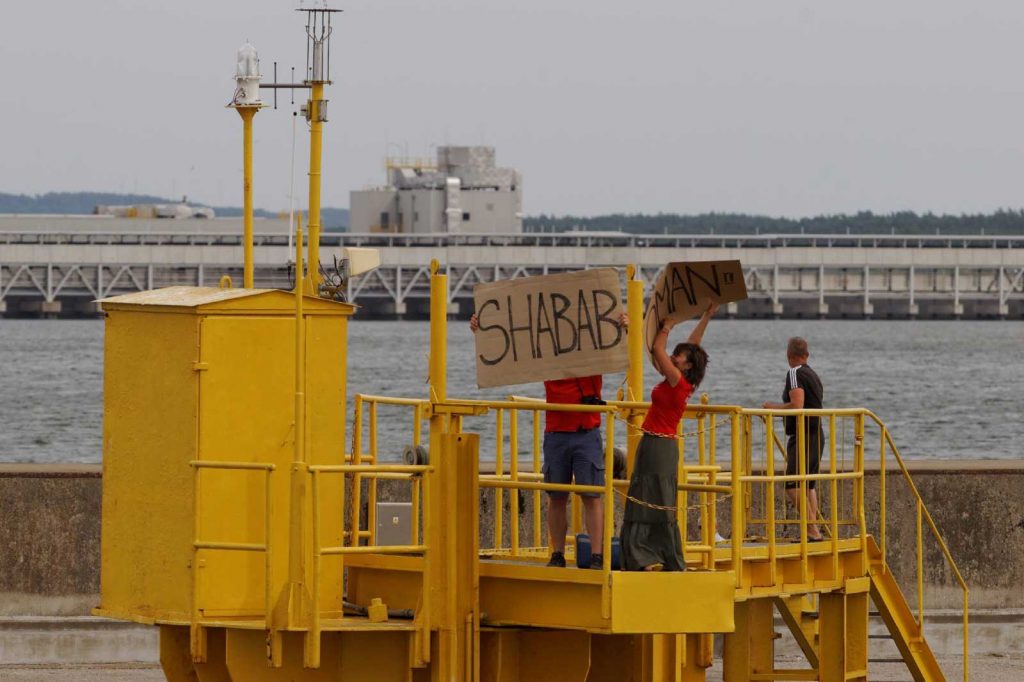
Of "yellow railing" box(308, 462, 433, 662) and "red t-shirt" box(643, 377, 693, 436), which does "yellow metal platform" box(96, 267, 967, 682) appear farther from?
"red t-shirt" box(643, 377, 693, 436)

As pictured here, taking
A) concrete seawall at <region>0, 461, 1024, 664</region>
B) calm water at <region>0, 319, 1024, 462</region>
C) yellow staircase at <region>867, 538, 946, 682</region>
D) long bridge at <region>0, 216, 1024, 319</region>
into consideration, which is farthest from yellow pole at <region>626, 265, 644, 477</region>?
long bridge at <region>0, 216, 1024, 319</region>

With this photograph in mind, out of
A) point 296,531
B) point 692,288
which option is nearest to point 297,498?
point 296,531

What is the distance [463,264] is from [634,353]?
176 meters

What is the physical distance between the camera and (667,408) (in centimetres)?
998

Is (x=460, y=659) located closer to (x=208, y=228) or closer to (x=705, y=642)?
(x=705, y=642)

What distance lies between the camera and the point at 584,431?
34.2 ft

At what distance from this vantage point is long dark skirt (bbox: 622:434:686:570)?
10.0 m

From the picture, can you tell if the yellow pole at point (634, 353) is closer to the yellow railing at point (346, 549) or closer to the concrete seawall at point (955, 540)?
the yellow railing at point (346, 549)

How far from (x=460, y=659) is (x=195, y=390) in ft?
6.32

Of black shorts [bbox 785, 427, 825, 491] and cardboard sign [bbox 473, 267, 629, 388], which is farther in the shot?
black shorts [bbox 785, 427, 825, 491]

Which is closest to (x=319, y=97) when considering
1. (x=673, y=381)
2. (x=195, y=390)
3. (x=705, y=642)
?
(x=195, y=390)

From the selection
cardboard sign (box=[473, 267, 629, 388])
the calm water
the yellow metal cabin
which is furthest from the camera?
the calm water

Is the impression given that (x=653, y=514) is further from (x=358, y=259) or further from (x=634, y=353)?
(x=358, y=259)

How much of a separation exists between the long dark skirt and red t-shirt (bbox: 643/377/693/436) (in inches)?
2.3
